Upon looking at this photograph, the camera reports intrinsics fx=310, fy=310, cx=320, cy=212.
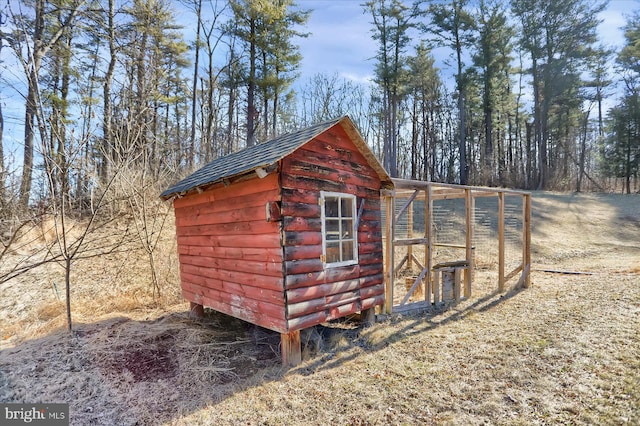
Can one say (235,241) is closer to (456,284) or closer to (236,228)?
(236,228)

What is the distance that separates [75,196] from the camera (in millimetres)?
9203

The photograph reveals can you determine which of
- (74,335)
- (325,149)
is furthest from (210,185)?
(74,335)

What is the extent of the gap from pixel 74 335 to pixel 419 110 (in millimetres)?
24278

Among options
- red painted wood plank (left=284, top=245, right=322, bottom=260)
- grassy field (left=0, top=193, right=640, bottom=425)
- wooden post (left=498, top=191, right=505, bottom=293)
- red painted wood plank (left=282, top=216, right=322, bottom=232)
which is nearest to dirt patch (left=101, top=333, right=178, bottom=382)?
grassy field (left=0, top=193, right=640, bottom=425)

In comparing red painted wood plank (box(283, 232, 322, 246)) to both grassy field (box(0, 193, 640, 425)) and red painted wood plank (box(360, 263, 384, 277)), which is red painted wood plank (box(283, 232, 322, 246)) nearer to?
red painted wood plank (box(360, 263, 384, 277))

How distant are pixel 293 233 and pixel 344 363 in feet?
6.08

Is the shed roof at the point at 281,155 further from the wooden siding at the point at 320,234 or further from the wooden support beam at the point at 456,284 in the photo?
the wooden support beam at the point at 456,284

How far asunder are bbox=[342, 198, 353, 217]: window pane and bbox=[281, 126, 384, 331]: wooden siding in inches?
6.0

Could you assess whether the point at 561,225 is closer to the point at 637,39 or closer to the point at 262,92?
the point at 637,39

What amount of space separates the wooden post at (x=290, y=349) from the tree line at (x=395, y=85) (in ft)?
19.1

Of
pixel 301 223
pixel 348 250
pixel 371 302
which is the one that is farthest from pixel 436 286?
pixel 301 223

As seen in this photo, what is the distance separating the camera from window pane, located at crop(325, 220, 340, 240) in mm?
4688

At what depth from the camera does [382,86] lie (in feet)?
63.2

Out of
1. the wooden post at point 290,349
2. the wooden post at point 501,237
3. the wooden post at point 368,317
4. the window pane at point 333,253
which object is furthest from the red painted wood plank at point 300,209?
the wooden post at point 501,237
